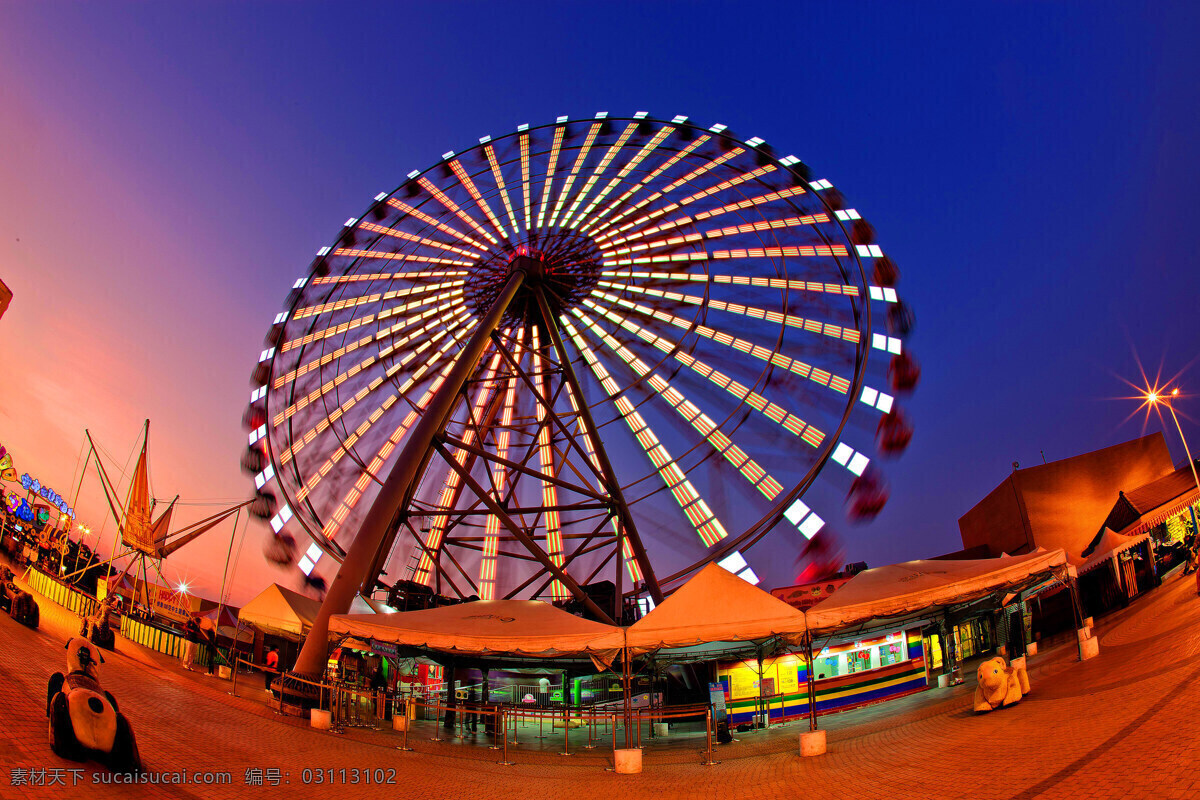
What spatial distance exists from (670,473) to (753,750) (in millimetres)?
7860

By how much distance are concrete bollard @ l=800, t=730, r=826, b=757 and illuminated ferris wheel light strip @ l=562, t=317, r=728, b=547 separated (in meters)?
7.85

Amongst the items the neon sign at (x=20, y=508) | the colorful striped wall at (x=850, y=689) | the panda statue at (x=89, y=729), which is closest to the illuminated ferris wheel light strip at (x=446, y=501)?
the colorful striped wall at (x=850, y=689)

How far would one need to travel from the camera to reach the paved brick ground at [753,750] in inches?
186

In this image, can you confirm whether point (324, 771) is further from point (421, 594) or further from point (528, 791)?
point (421, 594)

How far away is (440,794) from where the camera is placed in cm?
611

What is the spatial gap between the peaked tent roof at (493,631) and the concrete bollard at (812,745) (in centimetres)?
260

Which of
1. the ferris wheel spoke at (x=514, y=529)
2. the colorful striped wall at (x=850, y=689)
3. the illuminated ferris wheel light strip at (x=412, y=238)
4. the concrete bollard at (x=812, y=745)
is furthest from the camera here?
the illuminated ferris wheel light strip at (x=412, y=238)

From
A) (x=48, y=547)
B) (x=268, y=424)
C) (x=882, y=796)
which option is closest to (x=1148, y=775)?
(x=882, y=796)

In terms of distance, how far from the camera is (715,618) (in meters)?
8.73

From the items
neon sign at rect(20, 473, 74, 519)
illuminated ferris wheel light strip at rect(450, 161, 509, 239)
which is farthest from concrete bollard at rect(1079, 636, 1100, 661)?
neon sign at rect(20, 473, 74, 519)

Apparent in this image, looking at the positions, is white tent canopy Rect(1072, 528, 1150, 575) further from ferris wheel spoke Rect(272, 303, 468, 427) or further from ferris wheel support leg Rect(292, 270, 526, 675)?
ferris wheel spoke Rect(272, 303, 468, 427)

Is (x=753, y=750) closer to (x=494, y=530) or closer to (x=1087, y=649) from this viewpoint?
(x=1087, y=649)

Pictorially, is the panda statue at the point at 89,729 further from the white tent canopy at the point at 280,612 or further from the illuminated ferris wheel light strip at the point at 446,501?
the illuminated ferris wheel light strip at the point at 446,501

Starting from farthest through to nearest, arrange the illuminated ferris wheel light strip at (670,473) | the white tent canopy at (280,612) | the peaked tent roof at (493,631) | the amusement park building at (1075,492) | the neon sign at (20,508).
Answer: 1. the neon sign at (20,508)
2. the amusement park building at (1075,492)
3. the illuminated ferris wheel light strip at (670,473)
4. the white tent canopy at (280,612)
5. the peaked tent roof at (493,631)
